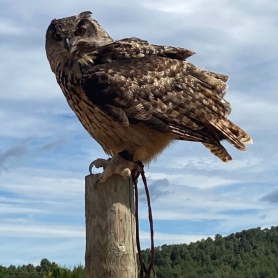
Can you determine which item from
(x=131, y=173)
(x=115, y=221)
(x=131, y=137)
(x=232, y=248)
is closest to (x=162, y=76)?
(x=131, y=137)

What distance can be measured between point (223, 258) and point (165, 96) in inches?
1755

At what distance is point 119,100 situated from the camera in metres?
4.38

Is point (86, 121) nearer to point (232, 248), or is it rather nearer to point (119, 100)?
point (119, 100)

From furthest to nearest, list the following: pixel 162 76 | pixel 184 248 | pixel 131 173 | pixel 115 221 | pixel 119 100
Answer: pixel 184 248 → pixel 162 76 → pixel 119 100 → pixel 131 173 → pixel 115 221

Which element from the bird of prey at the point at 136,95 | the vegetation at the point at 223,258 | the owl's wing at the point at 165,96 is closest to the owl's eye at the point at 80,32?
the bird of prey at the point at 136,95

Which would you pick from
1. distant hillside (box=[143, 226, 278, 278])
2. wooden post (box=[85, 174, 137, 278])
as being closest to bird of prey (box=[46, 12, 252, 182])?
wooden post (box=[85, 174, 137, 278])

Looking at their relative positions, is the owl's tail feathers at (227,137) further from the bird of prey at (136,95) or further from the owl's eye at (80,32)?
the owl's eye at (80,32)

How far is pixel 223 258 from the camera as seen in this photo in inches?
1882

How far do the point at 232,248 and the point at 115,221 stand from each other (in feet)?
152

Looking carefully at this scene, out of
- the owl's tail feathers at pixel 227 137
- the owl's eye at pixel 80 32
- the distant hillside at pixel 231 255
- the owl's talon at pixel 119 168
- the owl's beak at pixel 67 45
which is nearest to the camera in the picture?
the owl's talon at pixel 119 168

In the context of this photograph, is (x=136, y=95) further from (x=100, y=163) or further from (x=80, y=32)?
(x=80, y=32)

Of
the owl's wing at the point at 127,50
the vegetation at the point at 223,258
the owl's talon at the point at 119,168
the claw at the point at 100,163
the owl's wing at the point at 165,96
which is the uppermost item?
the vegetation at the point at 223,258

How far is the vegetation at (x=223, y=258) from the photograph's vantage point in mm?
40772

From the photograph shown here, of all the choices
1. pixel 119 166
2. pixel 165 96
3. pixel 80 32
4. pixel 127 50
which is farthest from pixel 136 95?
pixel 80 32
